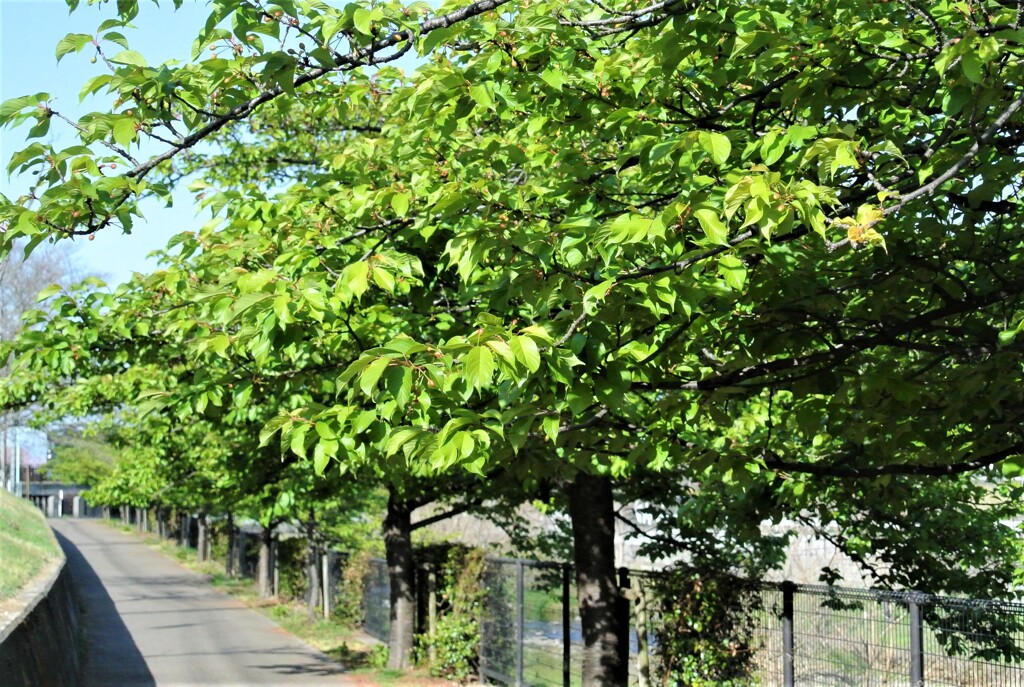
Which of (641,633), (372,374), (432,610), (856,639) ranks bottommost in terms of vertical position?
(432,610)

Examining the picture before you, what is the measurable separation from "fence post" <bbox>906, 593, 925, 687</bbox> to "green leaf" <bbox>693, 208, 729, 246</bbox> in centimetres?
443

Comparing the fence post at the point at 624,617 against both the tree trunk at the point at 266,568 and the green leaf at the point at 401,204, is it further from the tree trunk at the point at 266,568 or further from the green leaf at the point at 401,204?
the tree trunk at the point at 266,568

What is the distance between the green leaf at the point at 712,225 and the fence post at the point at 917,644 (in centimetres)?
443

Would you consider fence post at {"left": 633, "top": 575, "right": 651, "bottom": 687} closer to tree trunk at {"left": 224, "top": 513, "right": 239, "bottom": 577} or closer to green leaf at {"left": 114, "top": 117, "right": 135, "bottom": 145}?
green leaf at {"left": 114, "top": 117, "right": 135, "bottom": 145}

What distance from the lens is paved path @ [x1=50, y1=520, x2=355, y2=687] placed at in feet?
52.9

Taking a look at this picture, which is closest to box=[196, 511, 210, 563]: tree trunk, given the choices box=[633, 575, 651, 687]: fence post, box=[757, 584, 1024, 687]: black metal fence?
box=[633, 575, 651, 687]: fence post

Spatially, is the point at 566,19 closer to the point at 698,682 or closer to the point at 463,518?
the point at 698,682

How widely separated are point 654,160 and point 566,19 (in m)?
0.96

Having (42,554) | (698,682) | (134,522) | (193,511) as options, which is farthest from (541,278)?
(134,522)

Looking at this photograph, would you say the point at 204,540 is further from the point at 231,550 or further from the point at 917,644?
the point at 917,644

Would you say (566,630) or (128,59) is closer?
(128,59)

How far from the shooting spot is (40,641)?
1123 cm

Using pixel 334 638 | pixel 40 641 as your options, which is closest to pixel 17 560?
pixel 40 641

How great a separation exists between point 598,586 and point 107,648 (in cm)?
1119
